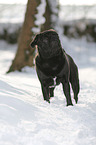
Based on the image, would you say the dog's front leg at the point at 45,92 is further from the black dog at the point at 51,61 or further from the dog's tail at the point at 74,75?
the dog's tail at the point at 74,75

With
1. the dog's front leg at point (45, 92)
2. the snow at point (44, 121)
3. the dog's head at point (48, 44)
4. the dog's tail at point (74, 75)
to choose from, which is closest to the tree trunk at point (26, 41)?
the snow at point (44, 121)

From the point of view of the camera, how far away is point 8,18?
53.2ft

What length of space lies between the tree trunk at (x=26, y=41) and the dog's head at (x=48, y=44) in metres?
4.20

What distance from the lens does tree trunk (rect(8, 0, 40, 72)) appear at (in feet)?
22.3

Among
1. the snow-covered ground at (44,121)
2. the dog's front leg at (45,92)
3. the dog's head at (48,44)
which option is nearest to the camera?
the snow-covered ground at (44,121)

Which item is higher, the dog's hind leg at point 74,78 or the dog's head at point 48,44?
the dog's head at point 48,44

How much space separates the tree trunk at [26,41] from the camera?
6.79m

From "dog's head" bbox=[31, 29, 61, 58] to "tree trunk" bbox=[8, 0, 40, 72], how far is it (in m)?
4.20

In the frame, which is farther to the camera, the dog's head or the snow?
the dog's head

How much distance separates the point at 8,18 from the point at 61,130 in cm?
1494

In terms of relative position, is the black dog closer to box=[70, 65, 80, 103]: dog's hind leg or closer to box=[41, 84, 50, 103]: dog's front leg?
box=[41, 84, 50, 103]: dog's front leg

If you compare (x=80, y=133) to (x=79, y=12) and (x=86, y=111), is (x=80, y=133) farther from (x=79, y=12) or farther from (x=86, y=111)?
(x=79, y=12)

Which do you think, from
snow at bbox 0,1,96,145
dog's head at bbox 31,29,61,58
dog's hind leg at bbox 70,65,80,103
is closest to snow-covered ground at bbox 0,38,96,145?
snow at bbox 0,1,96,145

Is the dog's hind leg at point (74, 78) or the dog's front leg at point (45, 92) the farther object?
the dog's hind leg at point (74, 78)
